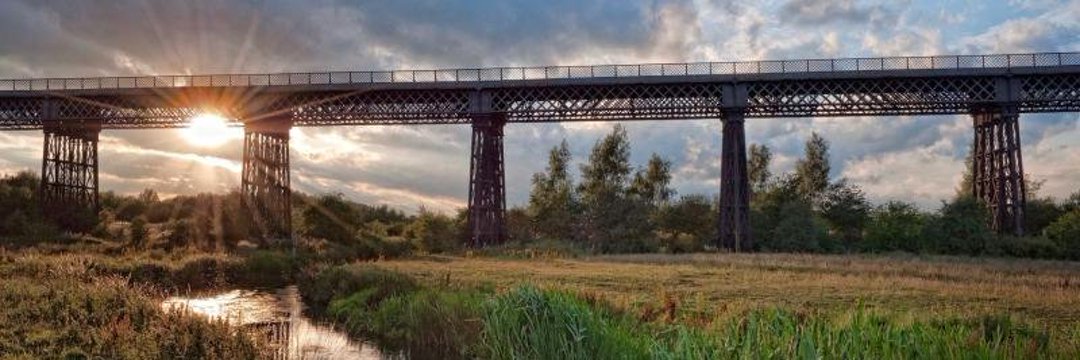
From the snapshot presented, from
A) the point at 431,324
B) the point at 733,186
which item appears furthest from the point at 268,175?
the point at 431,324

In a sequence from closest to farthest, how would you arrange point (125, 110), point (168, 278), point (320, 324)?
1. point (320, 324)
2. point (168, 278)
3. point (125, 110)

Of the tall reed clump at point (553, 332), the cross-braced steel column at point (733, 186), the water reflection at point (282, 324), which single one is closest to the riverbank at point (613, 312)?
the tall reed clump at point (553, 332)

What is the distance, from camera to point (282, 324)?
2108cm

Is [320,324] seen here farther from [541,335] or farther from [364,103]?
[364,103]

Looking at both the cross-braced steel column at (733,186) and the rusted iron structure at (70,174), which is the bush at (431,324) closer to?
the cross-braced steel column at (733,186)

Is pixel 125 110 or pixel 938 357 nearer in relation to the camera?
pixel 938 357

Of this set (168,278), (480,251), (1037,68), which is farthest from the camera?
(1037,68)

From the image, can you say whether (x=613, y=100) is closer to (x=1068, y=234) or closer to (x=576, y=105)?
(x=576, y=105)

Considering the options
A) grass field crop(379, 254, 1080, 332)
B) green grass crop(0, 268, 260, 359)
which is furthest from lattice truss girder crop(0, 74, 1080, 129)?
green grass crop(0, 268, 260, 359)

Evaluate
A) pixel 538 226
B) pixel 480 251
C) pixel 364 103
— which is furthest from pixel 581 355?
pixel 538 226

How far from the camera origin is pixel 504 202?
5350 centimetres

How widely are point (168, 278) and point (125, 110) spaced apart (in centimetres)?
2844

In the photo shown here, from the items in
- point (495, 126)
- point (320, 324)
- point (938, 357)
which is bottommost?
point (320, 324)

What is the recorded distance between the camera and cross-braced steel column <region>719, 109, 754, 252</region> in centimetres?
4962
